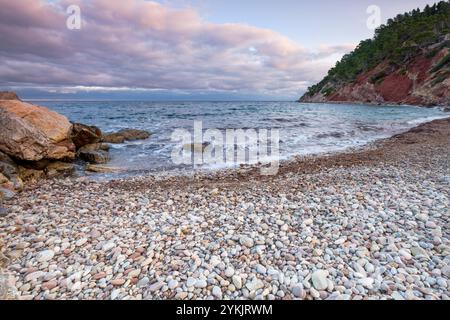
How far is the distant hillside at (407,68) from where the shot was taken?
186 ft

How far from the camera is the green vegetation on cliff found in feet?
→ 221

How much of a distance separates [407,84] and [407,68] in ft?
16.1

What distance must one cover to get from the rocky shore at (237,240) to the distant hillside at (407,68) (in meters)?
60.5

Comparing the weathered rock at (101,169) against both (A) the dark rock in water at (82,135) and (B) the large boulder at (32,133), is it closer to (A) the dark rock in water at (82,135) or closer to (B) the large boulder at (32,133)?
(B) the large boulder at (32,133)

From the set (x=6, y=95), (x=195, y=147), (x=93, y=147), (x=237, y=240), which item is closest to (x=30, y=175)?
(x=93, y=147)

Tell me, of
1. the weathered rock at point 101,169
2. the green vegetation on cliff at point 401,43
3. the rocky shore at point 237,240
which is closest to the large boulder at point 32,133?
the weathered rock at point 101,169

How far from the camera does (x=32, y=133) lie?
10211 mm

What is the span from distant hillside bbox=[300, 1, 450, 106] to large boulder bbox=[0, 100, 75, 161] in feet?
211

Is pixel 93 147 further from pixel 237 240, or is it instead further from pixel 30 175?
pixel 237 240

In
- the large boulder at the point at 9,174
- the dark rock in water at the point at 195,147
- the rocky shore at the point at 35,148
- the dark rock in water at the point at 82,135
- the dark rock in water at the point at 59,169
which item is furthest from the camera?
the dark rock in water at the point at 195,147

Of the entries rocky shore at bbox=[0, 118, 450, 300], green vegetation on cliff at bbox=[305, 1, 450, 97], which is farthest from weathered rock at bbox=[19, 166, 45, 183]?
green vegetation on cliff at bbox=[305, 1, 450, 97]
